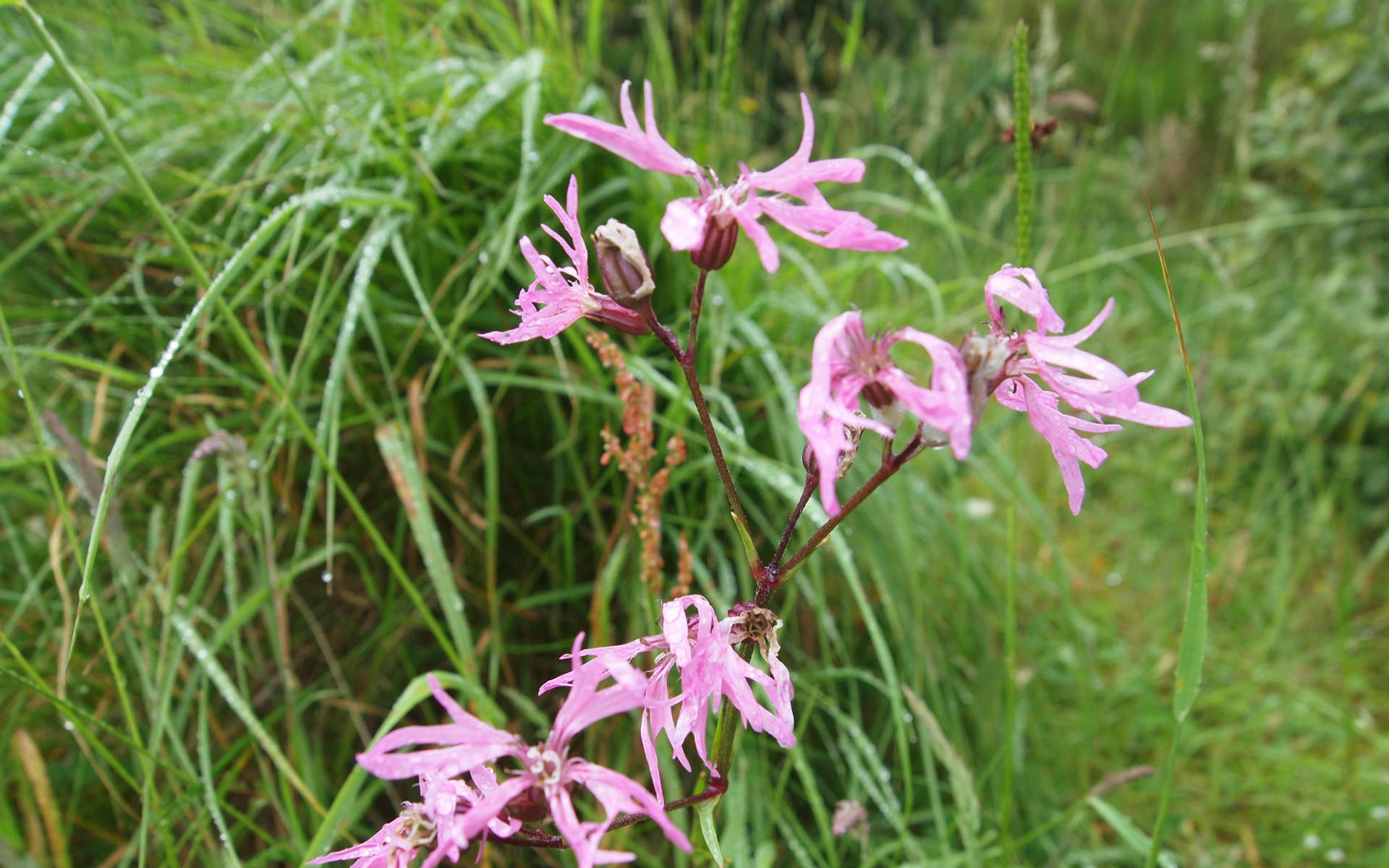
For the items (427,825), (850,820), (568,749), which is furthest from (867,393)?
(850,820)

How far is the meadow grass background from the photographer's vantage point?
1164 millimetres

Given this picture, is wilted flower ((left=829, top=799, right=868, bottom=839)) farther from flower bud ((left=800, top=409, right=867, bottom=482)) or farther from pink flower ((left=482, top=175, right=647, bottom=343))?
pink flower ((left=482, top=175, right=647, bottom=343))

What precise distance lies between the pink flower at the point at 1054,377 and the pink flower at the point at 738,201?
0.11 meters

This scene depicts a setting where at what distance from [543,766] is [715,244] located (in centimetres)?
34

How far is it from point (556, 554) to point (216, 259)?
2.42 ft

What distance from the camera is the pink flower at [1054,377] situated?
0.49m

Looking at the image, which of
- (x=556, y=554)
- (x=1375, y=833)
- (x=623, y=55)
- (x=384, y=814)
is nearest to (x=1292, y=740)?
(x=1375, y=833)

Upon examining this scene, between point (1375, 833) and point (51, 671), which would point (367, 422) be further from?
point (1375, 833)

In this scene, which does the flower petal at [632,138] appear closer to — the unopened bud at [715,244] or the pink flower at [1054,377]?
the unopened bud at [715,244]

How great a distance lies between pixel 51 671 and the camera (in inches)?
50.9

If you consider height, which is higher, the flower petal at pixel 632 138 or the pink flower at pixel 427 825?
the flower petal at pixel 632 138

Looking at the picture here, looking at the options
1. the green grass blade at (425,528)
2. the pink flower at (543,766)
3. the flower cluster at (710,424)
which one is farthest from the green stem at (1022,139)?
the green grass blade at (425,528)

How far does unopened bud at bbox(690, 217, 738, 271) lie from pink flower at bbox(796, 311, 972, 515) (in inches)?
3.6

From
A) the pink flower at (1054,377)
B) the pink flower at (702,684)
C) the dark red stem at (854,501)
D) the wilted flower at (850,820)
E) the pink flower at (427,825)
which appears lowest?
the wilted flower at (850,820)
